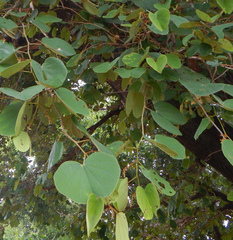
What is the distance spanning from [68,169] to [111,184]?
0.23 ft

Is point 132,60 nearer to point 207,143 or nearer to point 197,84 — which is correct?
point 197,84

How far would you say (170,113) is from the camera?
764mm

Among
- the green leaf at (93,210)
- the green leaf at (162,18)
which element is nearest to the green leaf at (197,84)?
the green leaf at (162,18)

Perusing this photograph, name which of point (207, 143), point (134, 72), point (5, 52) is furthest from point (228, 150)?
point (207, 143)

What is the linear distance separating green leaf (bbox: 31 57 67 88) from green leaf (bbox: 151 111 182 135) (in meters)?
0.24

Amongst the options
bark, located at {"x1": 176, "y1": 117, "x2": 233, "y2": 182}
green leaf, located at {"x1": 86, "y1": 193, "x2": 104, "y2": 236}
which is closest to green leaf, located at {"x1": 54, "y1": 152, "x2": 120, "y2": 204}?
green leaf, located at {"x1": 86, "y1": 193, "x2": 104, "y2": 236}

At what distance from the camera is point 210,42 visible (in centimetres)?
75

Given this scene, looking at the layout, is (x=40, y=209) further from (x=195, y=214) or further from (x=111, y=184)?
(x=111, y=184)

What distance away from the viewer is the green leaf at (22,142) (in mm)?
592

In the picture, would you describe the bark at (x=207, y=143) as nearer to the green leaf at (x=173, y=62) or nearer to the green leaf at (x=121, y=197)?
the green leaf at (x=173, y=62)

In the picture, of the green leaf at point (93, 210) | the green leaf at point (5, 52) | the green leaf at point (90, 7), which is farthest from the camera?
the green leaf at point (90, 7)

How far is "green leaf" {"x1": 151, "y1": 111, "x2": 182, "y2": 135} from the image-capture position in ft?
2.29

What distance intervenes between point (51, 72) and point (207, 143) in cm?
114

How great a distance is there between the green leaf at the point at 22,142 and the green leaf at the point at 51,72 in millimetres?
114
